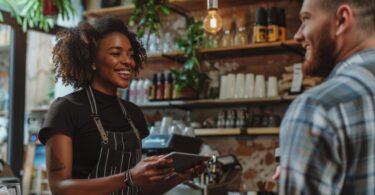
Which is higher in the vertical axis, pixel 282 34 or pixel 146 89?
pixel 282 34

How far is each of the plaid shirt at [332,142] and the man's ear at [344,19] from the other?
0.35 feet

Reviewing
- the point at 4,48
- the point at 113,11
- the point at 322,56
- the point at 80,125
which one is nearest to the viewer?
the point at 322,56

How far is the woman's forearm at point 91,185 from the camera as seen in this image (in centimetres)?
187

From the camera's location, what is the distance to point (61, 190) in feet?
6.20

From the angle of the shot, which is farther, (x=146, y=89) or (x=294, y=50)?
→ (x=146, y=89)

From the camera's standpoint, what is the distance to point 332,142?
35.8 inches

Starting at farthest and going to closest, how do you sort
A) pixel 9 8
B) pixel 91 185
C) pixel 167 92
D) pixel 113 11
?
pixel 113 11 < pixel 167 92 < pixel 9 8 < pixel 91 185

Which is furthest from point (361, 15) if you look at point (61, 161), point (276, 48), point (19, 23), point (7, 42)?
point (7, 42)

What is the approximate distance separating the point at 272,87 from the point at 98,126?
2.33 meters

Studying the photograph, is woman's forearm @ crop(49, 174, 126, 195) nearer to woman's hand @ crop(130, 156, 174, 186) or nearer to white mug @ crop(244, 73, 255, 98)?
woman's hand @ crop(130, 156, 174, 186)

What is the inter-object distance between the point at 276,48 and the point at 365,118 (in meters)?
3.30

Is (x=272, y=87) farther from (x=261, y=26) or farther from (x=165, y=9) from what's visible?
(x=165, y=9)

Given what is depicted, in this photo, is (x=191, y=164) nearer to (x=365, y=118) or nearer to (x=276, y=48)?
(x=365, y=118)

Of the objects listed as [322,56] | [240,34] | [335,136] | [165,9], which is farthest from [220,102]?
[335,136]
